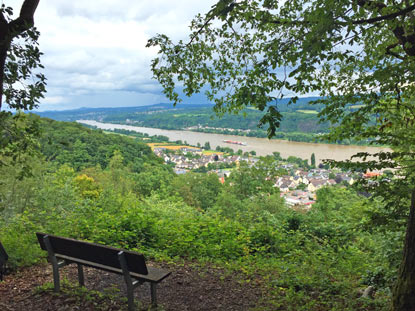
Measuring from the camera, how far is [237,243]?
5.77 meters

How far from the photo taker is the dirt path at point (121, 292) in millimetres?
3227

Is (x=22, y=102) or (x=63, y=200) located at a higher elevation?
(x=22, y=102)

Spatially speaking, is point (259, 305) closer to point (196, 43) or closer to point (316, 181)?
point (196, 43)

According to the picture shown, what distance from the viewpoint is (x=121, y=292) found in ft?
11.9

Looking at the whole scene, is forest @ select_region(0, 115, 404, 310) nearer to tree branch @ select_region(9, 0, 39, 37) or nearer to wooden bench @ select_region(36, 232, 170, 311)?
wooden bench @ select_region(36, 232, 170, 311)

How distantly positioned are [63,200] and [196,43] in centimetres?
1047

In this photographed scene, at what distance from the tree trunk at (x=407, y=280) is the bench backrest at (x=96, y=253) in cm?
222

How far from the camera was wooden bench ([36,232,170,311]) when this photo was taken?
296 cm

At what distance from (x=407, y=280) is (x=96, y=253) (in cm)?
283

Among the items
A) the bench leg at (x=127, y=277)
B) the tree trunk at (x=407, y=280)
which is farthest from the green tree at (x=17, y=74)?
the tree trunk at (x=407, y=280)

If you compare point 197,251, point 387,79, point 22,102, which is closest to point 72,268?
point 197,251

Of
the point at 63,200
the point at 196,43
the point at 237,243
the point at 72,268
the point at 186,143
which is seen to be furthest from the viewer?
the point at 186,143

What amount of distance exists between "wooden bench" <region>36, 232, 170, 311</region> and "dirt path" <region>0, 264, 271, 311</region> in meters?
0.25

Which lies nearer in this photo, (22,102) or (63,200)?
(22,102)
